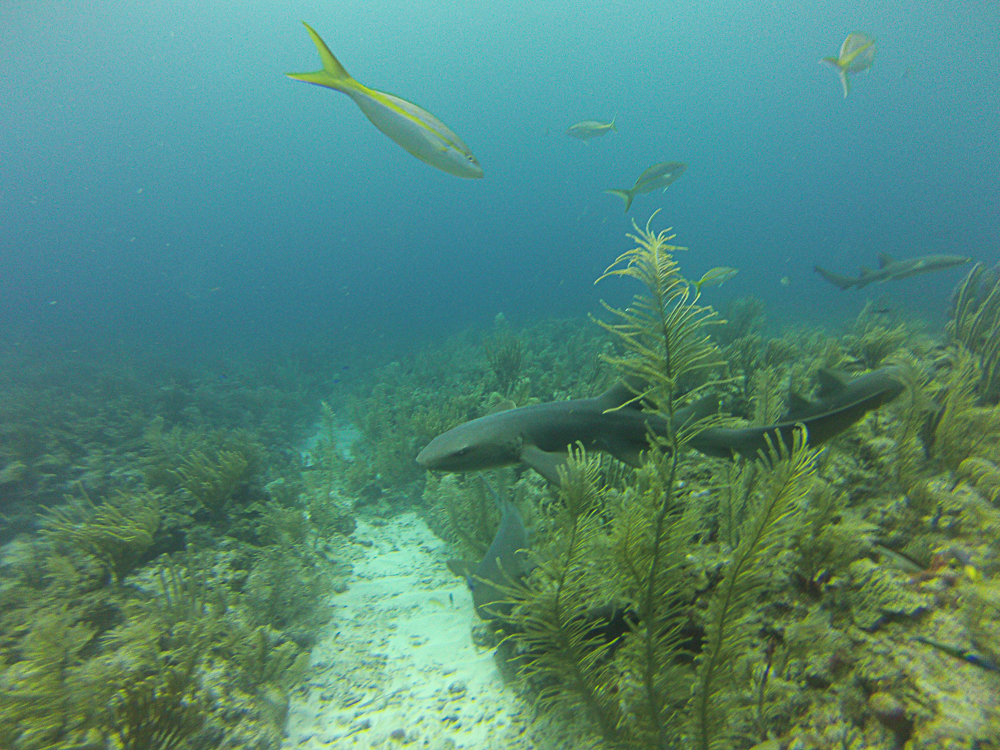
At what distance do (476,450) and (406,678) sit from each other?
208cm

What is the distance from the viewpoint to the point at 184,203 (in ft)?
342

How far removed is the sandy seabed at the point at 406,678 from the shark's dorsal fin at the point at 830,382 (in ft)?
9.04

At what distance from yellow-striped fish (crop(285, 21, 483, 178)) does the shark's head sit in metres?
2.12

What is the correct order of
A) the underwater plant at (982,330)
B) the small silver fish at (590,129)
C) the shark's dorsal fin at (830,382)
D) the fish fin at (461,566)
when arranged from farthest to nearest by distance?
the small silver fish at (590,129) < the fish fin at (461,566) < the underwater plant at (982,330) < the shark's dorsal fin at (830,382)

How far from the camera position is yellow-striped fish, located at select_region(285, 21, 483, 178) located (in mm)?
2518

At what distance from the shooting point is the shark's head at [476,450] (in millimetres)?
2775

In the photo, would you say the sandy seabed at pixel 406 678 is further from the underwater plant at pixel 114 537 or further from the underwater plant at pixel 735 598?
the underwater plant at pixel 114 537

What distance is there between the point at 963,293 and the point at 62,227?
153 meters

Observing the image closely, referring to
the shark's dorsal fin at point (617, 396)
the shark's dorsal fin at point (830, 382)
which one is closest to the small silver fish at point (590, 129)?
the shark's dorsal fin at point (617, 396)

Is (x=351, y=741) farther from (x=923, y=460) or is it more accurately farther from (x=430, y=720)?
(x=923, y=460)

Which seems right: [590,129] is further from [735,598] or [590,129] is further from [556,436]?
[735,598]

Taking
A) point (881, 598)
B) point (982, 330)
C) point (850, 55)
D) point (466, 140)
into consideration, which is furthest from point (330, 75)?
point (466, 140)

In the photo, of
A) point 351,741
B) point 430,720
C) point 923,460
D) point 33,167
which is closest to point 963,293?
point 923,460

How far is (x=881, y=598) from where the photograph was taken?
173cm
